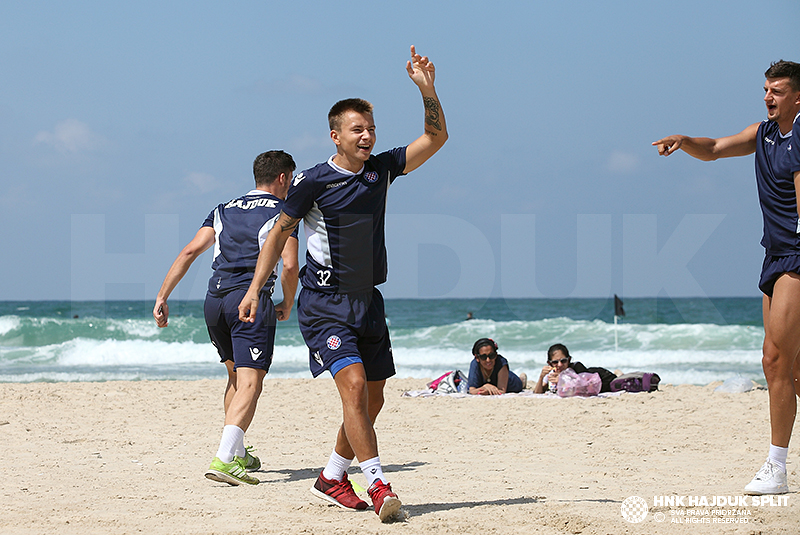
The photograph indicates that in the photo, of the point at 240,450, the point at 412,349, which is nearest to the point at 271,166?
the point at 240,450

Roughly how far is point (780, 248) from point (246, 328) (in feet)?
10.2

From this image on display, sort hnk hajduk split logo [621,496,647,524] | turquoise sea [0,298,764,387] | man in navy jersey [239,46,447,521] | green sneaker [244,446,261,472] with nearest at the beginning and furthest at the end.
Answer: hnk hajduk split logo [621,496,647,524] < man in navy jersey [239,46,447,521] < green sneaker [244,446,261,472] < turquoise sea [0,298,764,387]

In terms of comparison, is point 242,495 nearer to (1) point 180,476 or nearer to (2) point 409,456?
(1) point 180,476

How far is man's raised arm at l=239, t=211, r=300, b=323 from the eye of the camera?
379 cm

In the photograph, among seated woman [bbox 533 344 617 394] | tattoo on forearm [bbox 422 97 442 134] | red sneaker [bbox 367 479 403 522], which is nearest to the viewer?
red sneaker [bbox 367 479 403 522]

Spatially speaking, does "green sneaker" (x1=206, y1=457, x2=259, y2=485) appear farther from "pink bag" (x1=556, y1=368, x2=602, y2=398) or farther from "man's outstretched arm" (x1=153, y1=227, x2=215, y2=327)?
"pink bag" (x1=556, y1=368, x2=602, y2=398)

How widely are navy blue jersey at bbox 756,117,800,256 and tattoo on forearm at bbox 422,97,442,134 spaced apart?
1789 millimetres

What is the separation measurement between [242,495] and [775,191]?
3.38m

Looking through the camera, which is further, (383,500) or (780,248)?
(780,248)

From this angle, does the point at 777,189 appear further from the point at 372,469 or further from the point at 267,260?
the point at 267,260

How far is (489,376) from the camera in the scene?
392 inches

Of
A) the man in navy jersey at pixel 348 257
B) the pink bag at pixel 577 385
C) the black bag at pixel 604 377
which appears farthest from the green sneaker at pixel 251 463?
the black bag at pixel 604 377

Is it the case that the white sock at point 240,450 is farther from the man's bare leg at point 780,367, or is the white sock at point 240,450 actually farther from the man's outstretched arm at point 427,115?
the man's bare leg at point 780,367

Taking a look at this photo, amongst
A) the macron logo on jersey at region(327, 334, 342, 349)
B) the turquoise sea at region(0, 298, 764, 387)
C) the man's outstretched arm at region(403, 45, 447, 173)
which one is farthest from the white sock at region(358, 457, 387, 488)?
the turquoise sea at region(0, 298, 764, 387)
